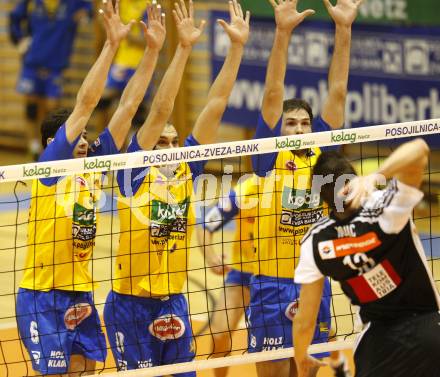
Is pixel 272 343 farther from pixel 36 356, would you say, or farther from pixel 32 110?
pixel 32 110

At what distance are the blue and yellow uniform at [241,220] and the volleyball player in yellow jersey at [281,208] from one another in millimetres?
235

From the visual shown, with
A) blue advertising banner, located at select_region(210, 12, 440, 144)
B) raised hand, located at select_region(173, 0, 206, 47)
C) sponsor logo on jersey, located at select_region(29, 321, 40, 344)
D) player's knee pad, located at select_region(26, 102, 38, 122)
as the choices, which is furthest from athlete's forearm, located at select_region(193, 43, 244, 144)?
player's knee pad, located at select_region(26, 102, 38, 122)

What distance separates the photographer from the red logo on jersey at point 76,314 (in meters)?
7.30

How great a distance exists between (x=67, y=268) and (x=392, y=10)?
739cm

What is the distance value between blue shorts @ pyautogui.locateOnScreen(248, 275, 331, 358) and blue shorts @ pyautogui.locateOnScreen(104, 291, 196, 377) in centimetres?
52

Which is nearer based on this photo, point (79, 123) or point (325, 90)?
point (79, 123)

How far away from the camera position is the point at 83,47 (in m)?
17.9

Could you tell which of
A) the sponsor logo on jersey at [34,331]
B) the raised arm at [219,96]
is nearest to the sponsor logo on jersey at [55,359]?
the sponsor logo on jersey at [34,331]

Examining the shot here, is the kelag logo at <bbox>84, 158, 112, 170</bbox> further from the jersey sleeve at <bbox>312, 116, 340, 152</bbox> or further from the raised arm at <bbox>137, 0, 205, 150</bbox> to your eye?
the jersey sleeve at <bbox>312, 116, 340, 152</bbox>

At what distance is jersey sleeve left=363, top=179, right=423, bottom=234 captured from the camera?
5484mm

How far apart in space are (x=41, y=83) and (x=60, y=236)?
10.5 m

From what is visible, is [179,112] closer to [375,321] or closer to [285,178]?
[285,178]

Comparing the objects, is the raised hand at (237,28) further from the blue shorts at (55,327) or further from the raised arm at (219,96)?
the blue shorts at (55,327)

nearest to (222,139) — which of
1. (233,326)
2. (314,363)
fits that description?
(233,326)
